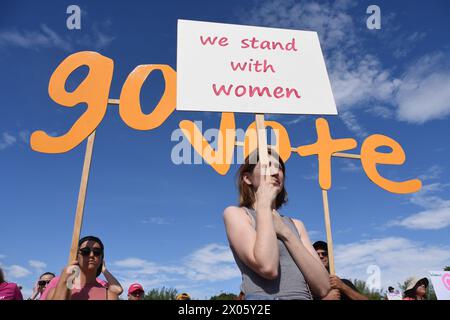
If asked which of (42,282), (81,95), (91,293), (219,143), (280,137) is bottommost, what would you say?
(91,293)

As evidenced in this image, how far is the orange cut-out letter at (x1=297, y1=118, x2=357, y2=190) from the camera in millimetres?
5648

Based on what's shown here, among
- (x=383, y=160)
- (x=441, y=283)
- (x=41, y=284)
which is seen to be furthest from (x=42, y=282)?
(x=441, y=283)

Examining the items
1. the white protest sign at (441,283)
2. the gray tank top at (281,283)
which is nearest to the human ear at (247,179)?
the gray tank top at (281,283)

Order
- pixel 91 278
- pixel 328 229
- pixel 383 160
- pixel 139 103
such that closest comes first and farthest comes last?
1. pixel 91 278
2. pixel 139 103
3. pixel 328 229
4. pixel 383 160

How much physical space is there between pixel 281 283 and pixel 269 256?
0.18m

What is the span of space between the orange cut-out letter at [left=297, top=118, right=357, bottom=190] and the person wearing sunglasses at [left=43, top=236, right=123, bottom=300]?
11.7ft

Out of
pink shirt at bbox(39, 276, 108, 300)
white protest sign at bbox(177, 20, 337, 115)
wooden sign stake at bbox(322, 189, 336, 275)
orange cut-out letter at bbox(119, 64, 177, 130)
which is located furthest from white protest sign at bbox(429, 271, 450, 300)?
pink shirt at bbox(39, 276, 108, 300)

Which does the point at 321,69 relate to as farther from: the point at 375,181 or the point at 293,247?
the point at 375,181

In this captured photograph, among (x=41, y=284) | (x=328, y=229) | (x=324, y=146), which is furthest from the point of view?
(x=324, y=146)

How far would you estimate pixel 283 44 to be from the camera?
9.37 feet

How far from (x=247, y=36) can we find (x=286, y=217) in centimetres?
150

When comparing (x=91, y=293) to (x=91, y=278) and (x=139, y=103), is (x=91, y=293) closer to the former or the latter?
(x=91, y=278)

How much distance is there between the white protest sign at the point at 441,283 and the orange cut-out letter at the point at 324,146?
2.28 metres

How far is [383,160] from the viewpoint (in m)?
5.63
